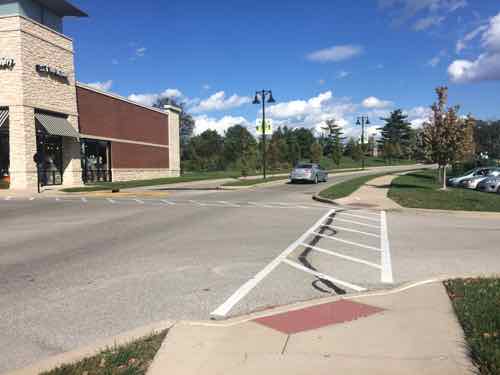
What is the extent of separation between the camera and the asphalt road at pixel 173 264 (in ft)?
15.1

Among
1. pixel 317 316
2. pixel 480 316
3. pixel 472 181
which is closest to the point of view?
pixel 480 316

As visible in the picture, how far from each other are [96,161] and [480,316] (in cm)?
3280

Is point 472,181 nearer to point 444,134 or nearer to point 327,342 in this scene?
point 444,134

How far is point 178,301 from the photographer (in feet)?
16.8

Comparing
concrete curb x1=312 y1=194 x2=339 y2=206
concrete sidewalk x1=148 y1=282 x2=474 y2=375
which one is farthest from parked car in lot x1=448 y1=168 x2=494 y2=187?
concrete sidewalk x1=148 y1=282 x2=474 y2=375

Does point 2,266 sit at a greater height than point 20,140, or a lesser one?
lesser

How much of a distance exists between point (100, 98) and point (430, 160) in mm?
24337

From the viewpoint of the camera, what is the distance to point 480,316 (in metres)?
4.21

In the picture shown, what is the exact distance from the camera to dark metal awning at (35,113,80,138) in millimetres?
25750

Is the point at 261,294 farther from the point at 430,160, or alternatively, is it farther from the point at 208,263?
the point at 430,160

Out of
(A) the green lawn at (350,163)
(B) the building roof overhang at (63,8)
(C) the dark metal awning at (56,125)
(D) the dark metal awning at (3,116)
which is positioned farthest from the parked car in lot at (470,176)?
(A) the green lawn at (350,163)

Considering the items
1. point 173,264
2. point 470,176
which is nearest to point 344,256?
point 173,264

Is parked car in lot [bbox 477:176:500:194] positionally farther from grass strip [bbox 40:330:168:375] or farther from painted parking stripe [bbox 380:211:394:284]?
grass strip [bbox 40:330:168:375]

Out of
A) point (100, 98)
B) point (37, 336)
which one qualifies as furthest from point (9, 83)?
point (37, 336)
